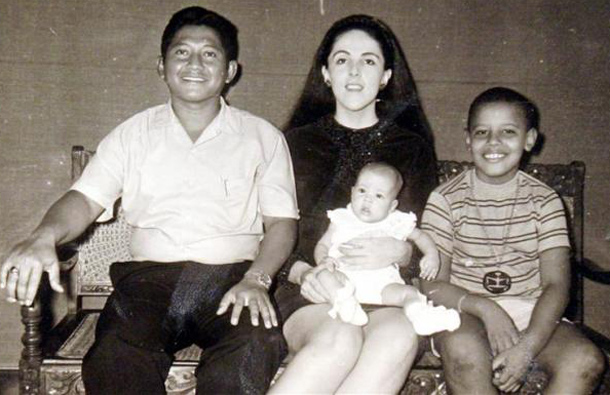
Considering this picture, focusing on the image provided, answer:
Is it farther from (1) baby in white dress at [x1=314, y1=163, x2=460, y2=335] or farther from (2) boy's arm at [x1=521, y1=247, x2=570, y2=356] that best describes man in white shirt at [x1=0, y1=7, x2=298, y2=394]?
(2) boy's arm at [x1=521, y1=247, x2=570, y2=356]

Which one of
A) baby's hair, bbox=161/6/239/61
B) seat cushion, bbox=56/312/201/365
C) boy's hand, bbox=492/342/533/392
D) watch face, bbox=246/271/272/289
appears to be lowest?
seat cushion, bbox=56/312/201/365

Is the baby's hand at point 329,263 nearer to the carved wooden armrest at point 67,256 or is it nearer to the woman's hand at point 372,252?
the woman's hand at point 372,252

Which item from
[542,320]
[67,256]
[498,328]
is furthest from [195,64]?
[542,320]

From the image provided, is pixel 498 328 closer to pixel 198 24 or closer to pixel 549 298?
pixel 549 298

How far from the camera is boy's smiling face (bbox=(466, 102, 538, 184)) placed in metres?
2.80

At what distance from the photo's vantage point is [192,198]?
9.52 feet

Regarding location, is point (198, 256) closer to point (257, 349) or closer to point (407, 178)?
point (257, 349)

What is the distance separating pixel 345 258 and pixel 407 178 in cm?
60

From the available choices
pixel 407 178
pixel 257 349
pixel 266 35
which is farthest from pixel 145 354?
pixel 266 35

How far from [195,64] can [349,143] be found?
787 mm

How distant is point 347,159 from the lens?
303 centimetres

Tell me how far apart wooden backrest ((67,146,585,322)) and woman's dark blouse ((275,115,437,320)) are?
1.67 feet

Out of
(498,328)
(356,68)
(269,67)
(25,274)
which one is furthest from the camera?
(269,67)

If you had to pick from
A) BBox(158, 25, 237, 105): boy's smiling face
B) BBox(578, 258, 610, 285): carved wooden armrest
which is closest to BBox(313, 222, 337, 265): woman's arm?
BBox(158, 25, 237, 105): boy's smiling face
